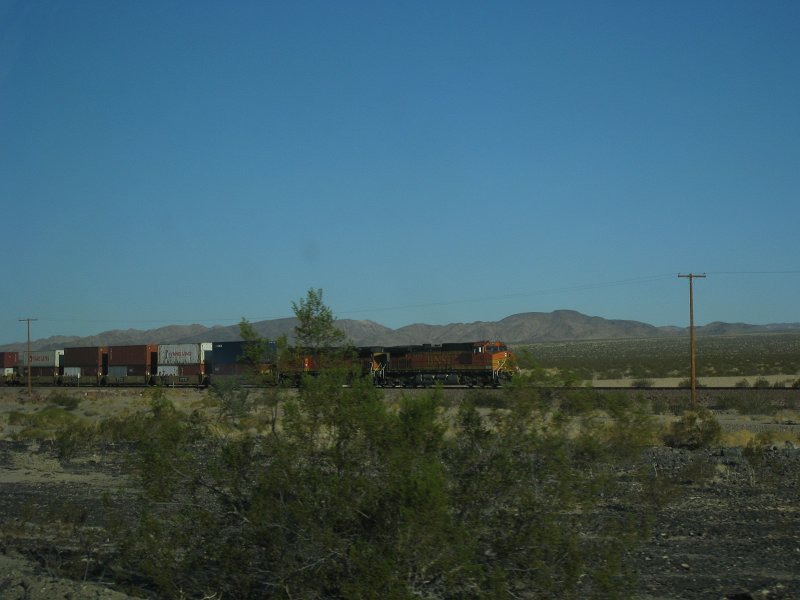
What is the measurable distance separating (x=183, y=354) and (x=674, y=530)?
60690 millimetres

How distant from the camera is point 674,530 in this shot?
14695 millimetres

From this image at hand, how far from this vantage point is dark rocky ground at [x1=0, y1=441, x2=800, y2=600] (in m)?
→ 11.0

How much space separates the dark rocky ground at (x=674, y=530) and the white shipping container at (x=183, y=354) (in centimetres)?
4502

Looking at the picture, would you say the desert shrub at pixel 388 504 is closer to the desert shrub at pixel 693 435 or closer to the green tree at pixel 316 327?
the green tree at pixel 316 327

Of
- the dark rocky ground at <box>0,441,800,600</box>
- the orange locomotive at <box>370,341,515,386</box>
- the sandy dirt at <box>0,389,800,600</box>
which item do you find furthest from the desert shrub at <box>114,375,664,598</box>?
the orange locomotive at <box>370,341,515,386</box>

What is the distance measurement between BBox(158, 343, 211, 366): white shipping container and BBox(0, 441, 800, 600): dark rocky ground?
148 feet

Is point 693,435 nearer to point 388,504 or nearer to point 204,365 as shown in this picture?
point 388,504

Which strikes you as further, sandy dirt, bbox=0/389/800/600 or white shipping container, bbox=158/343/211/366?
white shipping container, bbox=158/343/211/366

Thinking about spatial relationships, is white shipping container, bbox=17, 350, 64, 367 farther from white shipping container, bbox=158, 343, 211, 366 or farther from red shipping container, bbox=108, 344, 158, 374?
white shipping container, bbox=158, 343, 211, 366

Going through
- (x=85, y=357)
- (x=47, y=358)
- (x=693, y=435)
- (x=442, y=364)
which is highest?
(x=85, y=357)

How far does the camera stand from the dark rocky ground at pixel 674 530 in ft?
36.0

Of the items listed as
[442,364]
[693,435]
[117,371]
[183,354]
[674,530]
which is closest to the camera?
[674,530]

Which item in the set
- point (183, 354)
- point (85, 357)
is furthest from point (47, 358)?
point (183, 354)

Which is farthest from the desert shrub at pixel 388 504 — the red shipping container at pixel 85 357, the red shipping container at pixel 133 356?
the red shipping container at pixel 85 357
